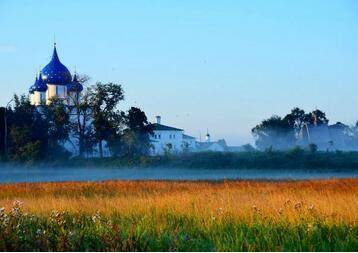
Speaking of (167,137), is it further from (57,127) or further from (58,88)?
(57,127)

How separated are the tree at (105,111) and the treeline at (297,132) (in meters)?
28.0

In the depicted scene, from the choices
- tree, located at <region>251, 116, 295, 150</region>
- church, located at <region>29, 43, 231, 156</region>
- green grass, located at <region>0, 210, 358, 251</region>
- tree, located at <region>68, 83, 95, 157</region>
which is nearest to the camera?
green grass, located at <region>0, 210, 358, 251</region>

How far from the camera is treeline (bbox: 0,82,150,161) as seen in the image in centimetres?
5872

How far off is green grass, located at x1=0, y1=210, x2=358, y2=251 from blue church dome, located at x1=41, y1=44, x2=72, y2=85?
6694cm

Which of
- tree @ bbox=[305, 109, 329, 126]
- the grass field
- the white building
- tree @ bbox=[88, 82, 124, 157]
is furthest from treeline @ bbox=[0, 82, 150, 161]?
the grass field

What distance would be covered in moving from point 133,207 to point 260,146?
76.4 metres

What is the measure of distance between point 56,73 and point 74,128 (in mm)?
14284

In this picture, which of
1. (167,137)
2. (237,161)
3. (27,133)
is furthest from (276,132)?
(27,133)

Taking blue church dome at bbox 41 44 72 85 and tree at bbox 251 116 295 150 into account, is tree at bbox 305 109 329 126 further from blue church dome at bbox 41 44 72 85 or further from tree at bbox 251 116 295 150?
blue church dome at bbox 41 44 72 85

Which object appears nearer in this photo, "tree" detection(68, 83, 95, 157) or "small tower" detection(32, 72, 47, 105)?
"tree" detection(68, 83, 95, 157)

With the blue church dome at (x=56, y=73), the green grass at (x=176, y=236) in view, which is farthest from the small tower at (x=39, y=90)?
the green grass at (x=176, y=236)

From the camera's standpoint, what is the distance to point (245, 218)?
10.1 meters

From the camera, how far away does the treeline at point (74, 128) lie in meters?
58.7

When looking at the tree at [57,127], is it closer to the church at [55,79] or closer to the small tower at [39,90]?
the church at [55,79]
